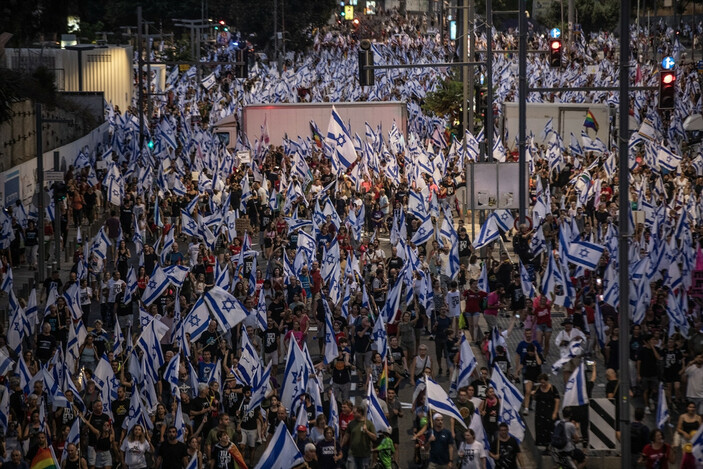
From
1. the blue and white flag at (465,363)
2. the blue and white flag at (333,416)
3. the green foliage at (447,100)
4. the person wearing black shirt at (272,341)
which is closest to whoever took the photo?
the blue and white flag at (333,416)

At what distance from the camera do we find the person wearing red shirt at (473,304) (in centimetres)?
2398

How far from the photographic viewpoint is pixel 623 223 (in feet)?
55.9

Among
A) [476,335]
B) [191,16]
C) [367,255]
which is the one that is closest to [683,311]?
[476,335]

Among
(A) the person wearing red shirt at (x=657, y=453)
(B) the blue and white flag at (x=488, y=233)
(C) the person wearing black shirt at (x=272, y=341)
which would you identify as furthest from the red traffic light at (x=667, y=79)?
(B) the blue and white flag at (x=488, y=233)

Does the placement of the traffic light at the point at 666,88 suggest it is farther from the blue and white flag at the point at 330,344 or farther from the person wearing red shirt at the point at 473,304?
the blue and white flag at the point at 330,344

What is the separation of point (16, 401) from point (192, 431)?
92.8 inches

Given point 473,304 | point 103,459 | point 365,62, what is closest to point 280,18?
point 365,62

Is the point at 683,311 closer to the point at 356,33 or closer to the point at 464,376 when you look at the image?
the point at 464,376

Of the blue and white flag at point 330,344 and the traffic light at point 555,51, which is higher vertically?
the traffic light at point 555,51

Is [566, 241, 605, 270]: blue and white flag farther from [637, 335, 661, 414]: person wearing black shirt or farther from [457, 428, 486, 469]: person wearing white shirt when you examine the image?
[457, 428, 486, 469]: person wearing white shirt

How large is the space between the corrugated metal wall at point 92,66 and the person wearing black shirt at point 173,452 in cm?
4014

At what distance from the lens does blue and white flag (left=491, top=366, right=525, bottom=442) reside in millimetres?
17406

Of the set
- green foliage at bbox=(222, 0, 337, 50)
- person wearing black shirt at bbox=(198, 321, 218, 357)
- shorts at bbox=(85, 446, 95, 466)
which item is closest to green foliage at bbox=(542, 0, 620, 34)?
green foliage at bbox=(222, 0, 337, 50)

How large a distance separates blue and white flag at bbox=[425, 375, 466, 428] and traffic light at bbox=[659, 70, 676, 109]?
17.3 feet
